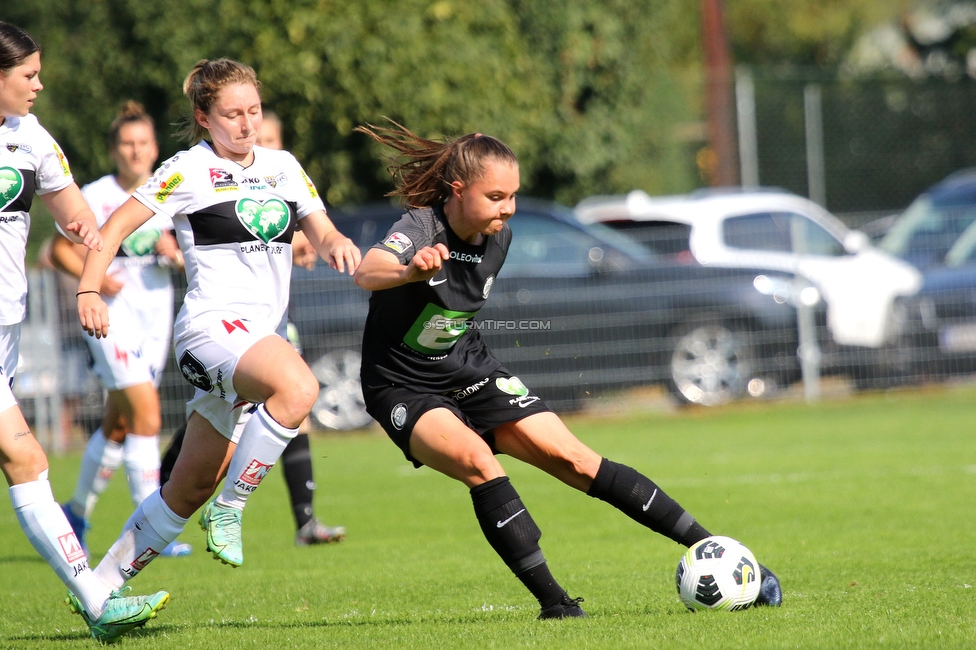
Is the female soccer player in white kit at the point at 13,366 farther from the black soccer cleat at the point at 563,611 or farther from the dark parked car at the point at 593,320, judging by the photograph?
the dark parked car at the point at 593,320

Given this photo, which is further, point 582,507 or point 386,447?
point 386,447

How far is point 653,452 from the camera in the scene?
10453mm

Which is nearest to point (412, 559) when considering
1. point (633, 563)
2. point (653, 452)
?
point (633, 563)

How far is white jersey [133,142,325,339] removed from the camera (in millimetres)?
4695

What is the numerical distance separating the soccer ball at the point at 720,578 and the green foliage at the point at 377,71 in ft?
34.7

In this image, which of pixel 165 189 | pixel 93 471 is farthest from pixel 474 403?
pixel 93 471

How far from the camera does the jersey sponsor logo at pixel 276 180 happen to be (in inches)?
192

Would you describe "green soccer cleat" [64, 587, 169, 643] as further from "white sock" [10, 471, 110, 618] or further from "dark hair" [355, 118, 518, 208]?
"dark hair" [355, 118, 518, 208]

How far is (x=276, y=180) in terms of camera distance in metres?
4.90

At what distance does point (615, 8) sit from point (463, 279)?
18.5 m

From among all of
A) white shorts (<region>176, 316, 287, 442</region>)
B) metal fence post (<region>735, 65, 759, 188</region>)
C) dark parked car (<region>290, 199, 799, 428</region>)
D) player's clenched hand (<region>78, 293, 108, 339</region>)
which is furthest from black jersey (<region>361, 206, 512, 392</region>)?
metal fence post (<region>735, 65, 759, 188</region>)

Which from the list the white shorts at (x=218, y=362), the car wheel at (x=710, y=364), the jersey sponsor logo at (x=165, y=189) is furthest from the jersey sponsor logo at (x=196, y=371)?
the car wheel at (x=710, y=364)

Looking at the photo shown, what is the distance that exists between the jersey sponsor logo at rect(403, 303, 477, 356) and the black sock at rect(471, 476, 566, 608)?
0.58 meters

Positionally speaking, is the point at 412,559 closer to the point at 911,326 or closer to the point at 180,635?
the point at 180,635
